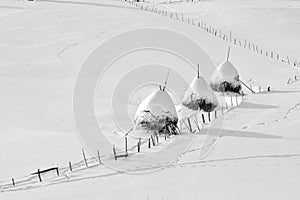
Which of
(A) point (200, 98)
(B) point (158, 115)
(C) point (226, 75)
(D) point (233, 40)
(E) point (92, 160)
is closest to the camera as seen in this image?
(E) point (92, 160)

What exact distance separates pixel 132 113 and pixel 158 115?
489cm

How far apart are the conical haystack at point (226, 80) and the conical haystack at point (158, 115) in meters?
7.93

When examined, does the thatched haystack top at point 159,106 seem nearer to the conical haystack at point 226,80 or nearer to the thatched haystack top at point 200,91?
the thatched haystack top at point 200,91

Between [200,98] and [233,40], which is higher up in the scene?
[233,40]

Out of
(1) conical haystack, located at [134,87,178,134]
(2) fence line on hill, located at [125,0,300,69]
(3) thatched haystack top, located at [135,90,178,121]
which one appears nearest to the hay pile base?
(1) conical haystack, located at [134,87,178,134]

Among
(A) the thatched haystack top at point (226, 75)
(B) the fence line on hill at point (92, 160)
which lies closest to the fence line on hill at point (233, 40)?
(A) the thatched haystack top at point (226, 75)

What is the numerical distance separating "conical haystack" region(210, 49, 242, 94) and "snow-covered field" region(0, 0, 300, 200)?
1190 mm

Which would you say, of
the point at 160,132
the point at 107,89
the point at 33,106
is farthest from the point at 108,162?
the point at 107,89

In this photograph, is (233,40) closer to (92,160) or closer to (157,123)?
(157,123)

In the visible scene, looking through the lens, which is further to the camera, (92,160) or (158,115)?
(158,115)

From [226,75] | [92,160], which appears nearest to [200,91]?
[226,75]

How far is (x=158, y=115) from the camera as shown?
1958 centimetres

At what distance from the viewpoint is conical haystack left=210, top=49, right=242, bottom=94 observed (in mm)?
26859

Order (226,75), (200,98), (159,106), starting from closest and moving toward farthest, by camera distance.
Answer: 1. (159,106)
2. (200,98)
3. (226,75)
